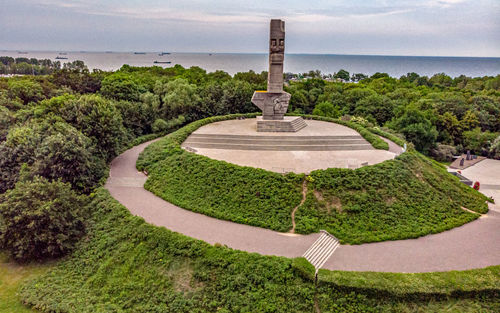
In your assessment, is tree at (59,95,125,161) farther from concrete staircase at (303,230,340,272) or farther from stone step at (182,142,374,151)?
concrete staircase at (303,230,340,272)

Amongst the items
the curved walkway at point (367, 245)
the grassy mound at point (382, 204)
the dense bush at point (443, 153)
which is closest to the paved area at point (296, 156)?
the grassy mound at point (382, 204)

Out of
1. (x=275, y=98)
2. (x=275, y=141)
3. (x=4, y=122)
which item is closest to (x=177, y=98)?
(x=275, y=98)

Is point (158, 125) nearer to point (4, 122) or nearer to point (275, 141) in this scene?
point (4, 122)

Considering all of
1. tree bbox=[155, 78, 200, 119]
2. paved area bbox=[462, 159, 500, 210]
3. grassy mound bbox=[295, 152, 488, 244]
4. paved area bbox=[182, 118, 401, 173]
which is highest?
tree bbox=[155, 78, 200, 119]

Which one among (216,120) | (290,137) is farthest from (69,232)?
(216,120)

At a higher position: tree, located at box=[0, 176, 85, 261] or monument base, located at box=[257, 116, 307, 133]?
monument base, located at box=[257, 116, 307, 133]

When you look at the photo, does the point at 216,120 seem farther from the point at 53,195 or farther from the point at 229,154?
the point at 53,195

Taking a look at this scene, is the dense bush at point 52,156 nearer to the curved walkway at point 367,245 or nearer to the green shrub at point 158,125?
the curved walkway at point 367,245

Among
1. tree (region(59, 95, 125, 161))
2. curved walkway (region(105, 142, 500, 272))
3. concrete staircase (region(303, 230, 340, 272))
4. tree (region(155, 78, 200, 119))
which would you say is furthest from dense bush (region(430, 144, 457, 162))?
tree (region(59, 95, 125, 161))
